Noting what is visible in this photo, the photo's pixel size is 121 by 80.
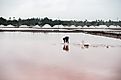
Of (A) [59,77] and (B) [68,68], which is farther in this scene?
(B) [68,68]

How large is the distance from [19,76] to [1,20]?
9738cm

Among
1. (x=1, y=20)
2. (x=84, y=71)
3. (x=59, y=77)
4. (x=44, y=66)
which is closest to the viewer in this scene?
(x=59, y=77)

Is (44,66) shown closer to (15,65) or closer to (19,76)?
(15,65)

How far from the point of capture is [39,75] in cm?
1027

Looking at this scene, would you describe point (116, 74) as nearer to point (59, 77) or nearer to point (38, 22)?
A: point (59, 77)

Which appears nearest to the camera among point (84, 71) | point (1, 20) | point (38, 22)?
point (84, 71)

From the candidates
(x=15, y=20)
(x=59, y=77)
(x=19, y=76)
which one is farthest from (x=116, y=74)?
(x=15, y=20)

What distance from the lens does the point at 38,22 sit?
114 m

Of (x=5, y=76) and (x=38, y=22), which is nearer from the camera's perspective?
(x=5, y=76)

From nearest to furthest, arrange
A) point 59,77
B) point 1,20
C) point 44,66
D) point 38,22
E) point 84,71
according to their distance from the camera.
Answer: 1. point 59,77
2. point 84,71
3. point 44,66
4. point 1,20
5. point 38,22

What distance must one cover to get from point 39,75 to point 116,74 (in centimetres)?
293

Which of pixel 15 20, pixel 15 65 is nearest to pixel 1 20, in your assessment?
pixel 15 20

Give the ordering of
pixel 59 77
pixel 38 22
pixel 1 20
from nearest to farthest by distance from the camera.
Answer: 1. pixel 59 77
2. pixel 1 20
3. pixel 38 22

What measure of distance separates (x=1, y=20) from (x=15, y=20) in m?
11.3
